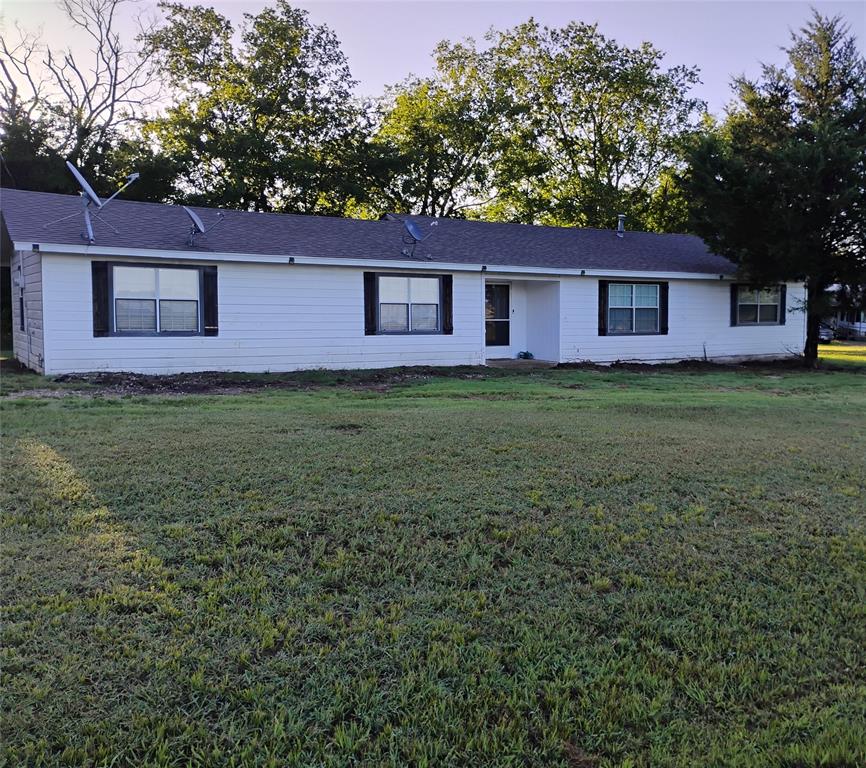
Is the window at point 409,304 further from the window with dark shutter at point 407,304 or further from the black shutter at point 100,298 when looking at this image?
the black shutter at point 100,298

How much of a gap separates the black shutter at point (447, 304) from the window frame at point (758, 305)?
8536 millimetres

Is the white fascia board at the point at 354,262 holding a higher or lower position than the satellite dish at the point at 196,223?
lower

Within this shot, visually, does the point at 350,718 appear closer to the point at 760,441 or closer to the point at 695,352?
the point at 760,441

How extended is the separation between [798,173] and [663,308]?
4210 mm

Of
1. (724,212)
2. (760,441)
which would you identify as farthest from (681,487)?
(724,212)

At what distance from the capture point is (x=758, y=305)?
765 inches

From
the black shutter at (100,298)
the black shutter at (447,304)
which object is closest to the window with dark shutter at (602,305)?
the black shutter at (447,304)

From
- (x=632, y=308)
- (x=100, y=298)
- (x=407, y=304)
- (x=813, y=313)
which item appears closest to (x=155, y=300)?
(x=100, y=298)

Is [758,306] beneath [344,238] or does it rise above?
beneath

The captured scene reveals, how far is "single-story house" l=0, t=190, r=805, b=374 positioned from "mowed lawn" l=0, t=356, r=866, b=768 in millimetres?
6302

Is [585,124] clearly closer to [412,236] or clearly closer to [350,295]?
[412,236]

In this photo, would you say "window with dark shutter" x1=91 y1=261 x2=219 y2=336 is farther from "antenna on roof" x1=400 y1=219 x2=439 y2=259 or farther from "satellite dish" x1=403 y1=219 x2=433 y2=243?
"satellite dish" x1=403 y1=219 x2=433 y2=243

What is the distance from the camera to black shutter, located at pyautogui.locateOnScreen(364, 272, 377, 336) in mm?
14547

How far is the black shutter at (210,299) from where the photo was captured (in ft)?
42.6
